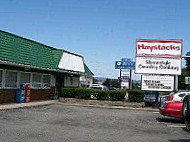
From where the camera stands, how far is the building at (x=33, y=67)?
21559 mm

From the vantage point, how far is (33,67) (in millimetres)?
23422

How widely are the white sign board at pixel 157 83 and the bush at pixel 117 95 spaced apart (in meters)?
3.94

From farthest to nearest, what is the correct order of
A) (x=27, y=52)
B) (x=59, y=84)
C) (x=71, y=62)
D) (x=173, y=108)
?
(x=71, y=62)
(x=59, y=84)
(x=27, y=52)
(x=173, y=108)

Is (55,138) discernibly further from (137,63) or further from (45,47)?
(45,47)

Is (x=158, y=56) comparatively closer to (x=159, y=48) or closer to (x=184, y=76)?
(x=159, y=48)

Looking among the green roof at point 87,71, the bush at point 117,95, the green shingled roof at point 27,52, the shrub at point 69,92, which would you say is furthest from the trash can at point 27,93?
the green roof at point 87,71

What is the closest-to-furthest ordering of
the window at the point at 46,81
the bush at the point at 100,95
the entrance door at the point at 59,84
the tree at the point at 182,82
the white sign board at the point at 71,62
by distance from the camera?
the window at the point at 46,81 < the bush at the point at 100,95 < the white sign board at the point at 71,62 < the entrance door at the point at 59,84 < the tree at the point at 182,82

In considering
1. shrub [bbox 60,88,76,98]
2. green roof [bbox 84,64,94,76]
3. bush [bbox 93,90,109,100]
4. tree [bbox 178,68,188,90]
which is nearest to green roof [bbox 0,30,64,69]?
shrub [bbox 60,88,76,98]

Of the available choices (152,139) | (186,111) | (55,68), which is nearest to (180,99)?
(152,139)

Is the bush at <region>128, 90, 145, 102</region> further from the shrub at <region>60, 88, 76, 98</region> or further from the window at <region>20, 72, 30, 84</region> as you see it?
the window at <region>20, 72, 30, 84</region>

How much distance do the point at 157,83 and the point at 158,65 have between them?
4.44 ft

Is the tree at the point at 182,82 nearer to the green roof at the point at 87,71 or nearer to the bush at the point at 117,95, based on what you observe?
the green roof at the point at 87,71

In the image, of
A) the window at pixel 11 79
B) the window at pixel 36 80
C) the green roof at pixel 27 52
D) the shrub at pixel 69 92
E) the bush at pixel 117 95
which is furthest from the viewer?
the shrub at pixel 69 92

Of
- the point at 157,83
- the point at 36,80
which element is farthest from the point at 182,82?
the point at 36,80
